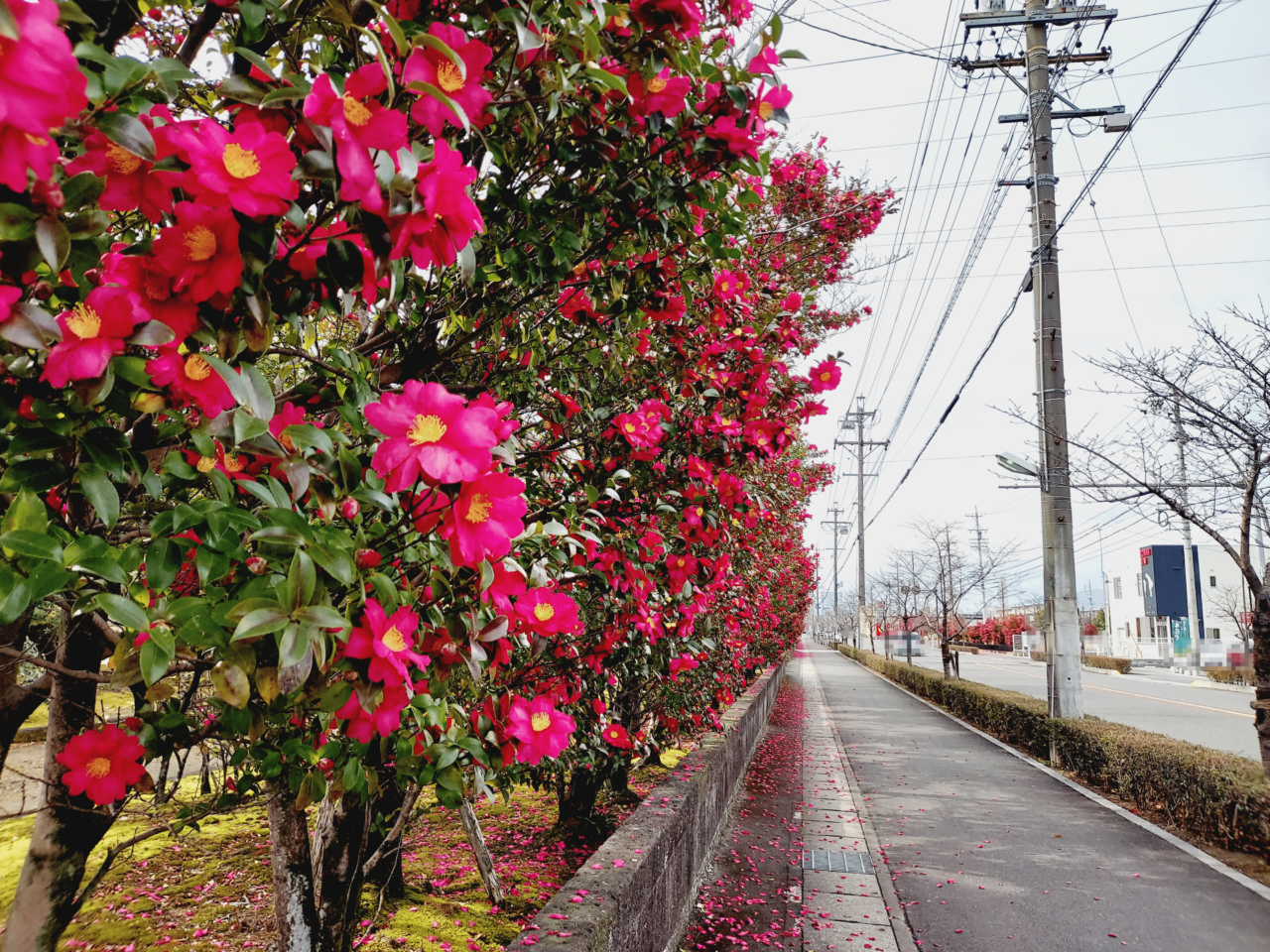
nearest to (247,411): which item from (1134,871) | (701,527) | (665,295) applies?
(665,295)

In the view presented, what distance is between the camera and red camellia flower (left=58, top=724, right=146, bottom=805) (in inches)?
50.8

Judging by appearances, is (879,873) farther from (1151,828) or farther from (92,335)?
(92,335)

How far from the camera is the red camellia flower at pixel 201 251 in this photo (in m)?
0.81

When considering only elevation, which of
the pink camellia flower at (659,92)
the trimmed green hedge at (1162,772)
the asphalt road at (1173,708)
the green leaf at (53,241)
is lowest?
the asphalt road at (1173,708)

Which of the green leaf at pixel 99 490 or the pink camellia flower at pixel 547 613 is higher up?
the green leaf at pixel 99 490

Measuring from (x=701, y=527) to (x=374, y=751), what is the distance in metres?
1.62

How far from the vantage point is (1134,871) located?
536 centimetres

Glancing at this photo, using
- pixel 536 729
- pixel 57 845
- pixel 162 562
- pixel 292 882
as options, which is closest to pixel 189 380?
pixel 162 562

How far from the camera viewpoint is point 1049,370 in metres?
9.84

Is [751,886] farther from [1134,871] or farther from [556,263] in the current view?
[556,263]

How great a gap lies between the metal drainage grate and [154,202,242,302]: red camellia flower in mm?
5815

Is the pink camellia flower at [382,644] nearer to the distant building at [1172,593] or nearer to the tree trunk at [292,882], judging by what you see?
the tree trunk at [292,882]

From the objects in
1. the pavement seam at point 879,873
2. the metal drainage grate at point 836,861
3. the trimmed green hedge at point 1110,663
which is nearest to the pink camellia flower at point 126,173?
the pavement seam at point 879,873

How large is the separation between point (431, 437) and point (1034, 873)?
20.5 ft
